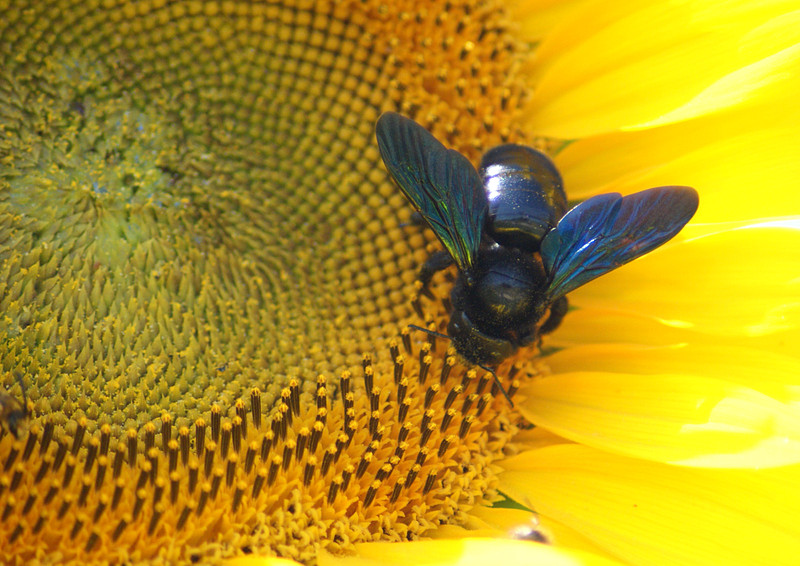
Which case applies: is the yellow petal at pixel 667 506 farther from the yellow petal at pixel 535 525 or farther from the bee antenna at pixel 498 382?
the bee antenna at pixel 498 382

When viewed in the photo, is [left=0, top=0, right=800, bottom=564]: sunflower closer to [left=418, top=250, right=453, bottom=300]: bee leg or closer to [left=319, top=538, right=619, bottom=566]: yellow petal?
[left=319, top=538, right=619, bottom=566]: yellow petal

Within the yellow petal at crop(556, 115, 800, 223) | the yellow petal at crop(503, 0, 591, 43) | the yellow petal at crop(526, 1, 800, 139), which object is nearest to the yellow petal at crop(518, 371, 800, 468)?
the yellow petal at crop(556, 115, 800, 223)

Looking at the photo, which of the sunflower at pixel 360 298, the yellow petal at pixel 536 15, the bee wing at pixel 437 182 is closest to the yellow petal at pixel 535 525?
the sunflower at pixel 360 298

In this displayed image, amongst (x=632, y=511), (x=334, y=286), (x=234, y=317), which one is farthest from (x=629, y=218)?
(x=234, y=317)

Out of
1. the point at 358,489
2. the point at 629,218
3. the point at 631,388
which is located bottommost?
the point at 358,489

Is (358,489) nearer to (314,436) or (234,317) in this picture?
(314,436)
